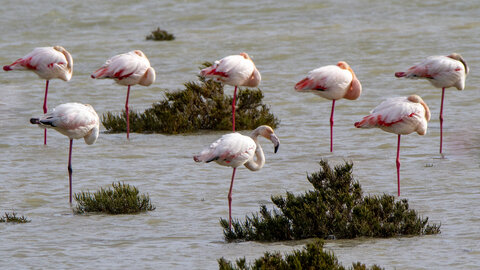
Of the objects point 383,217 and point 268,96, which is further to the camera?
point 268,96

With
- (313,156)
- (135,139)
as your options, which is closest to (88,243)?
(313,156)

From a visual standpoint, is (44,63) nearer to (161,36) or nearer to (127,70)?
(127,70)

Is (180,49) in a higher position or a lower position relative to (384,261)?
higher

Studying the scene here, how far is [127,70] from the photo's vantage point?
50.0ft

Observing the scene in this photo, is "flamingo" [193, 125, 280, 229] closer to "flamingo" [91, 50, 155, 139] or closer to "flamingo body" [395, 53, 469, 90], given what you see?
"flamingo body" [395, 53, 469, 90]

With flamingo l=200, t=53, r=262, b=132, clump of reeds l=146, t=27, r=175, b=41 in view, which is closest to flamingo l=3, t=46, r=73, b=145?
flamingo l=200, t=53, r=262, b=132

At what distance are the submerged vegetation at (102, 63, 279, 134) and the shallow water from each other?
37 cm

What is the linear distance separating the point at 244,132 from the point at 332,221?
23.1 feet

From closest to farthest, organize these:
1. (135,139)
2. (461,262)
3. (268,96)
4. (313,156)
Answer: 1. (461,262)
2. (313,156)
3. (135,139)
4. (268,96)

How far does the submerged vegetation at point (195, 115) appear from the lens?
15.9 metres

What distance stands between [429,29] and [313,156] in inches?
603

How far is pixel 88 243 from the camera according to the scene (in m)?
8.97

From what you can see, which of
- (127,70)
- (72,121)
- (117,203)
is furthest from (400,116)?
(127,70)

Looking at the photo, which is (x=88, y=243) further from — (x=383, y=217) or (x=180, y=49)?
(x=180, y=49)
